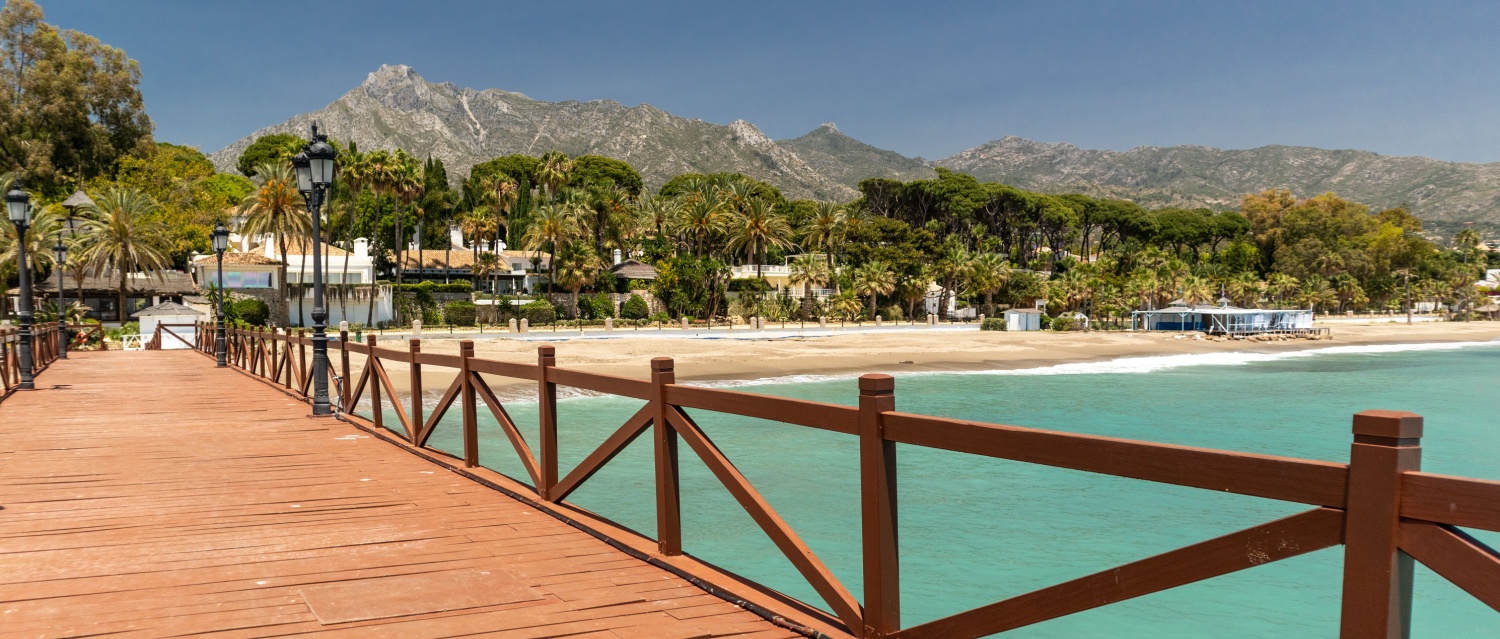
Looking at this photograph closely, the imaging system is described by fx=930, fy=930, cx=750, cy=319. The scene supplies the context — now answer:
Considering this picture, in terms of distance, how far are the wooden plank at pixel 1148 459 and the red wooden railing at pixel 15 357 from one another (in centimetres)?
1624

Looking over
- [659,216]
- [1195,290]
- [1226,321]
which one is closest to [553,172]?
[659,216]

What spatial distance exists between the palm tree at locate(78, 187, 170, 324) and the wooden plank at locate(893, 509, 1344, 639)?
50175 mm

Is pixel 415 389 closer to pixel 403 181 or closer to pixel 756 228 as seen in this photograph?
pixel 403 181

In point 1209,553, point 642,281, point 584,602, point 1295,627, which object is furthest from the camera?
point 642,281

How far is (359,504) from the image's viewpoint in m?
6.60

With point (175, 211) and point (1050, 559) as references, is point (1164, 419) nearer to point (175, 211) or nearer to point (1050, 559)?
point (1050, 559)

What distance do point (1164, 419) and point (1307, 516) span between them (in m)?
22.7

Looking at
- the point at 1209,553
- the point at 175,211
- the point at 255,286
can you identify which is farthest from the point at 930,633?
the point at 175,211

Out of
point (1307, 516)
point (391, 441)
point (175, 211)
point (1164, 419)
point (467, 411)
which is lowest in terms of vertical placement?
point (1164, 419)

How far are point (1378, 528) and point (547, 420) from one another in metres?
4.94

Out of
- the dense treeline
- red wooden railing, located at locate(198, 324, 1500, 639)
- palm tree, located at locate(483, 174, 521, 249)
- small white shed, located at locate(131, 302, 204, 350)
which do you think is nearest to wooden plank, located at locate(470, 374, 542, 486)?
red wooden railing, located at locate(198, 324, 1500, 639)

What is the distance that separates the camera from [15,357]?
16.5 meters

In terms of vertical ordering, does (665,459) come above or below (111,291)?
below

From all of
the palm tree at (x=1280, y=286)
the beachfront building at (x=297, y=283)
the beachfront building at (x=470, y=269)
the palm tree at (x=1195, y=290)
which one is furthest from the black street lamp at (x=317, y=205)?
the palm tree at (x=1280, y=286)
